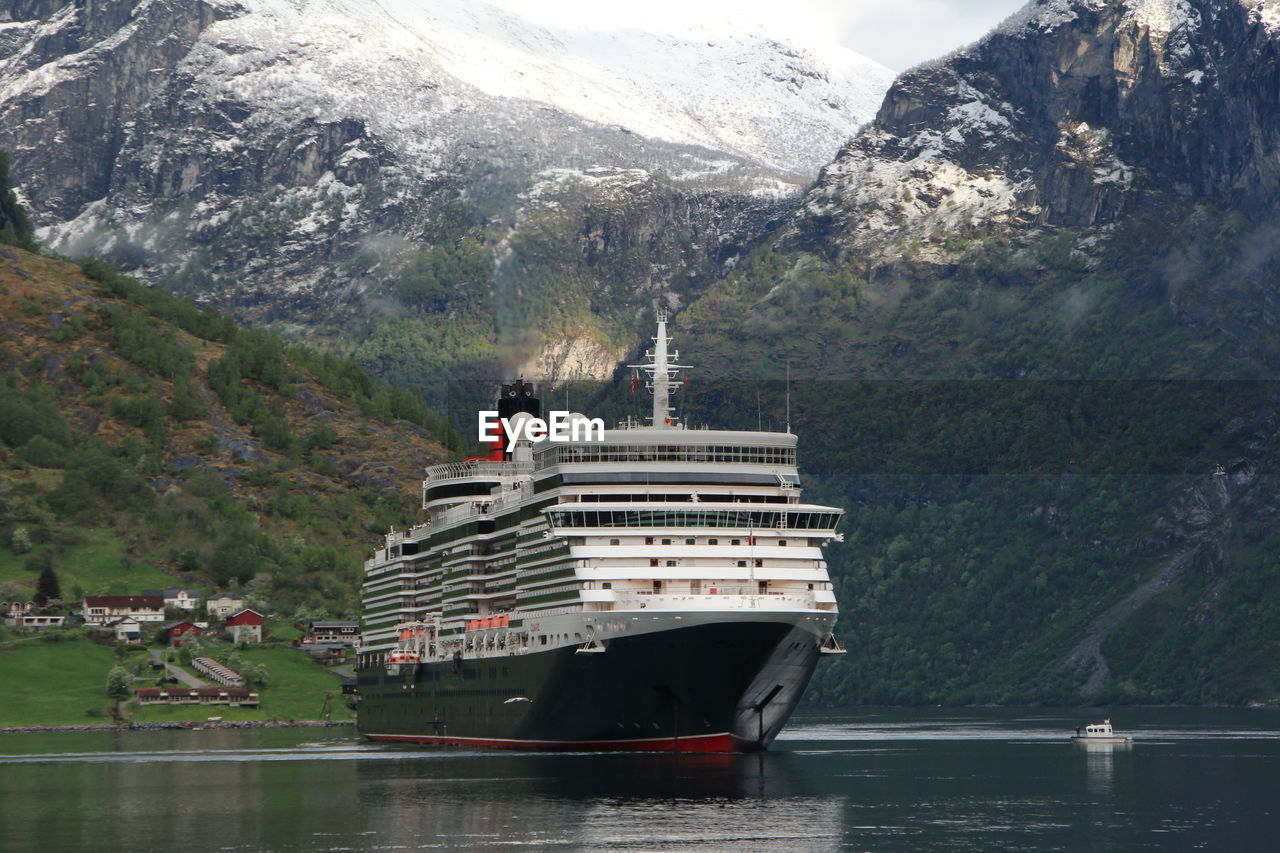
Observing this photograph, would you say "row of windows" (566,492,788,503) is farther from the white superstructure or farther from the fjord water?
the fjord water

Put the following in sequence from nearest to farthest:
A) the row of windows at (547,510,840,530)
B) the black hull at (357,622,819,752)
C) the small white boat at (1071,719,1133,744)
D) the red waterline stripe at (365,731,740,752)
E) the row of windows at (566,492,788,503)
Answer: the black hull at (357,622,819,752) < the row of windows at (547,510,840,530) < the red waterline stripe at (365,731,740,752) < the row of windows at (566,492,788,503) < the small white boat at (1071,719,1133,744)

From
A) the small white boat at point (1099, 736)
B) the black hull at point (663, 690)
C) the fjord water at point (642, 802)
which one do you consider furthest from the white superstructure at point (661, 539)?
the small white boat at point (1099, 736)

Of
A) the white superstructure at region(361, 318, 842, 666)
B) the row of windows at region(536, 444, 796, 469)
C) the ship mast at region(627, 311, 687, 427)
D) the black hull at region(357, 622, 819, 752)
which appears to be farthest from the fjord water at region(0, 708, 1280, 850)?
the ship mast at region(627, 311, 687, 427)

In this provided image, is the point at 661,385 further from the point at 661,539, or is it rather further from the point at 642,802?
the point at 642,802

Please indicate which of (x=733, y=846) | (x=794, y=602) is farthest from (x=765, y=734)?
(x=733, y=846)

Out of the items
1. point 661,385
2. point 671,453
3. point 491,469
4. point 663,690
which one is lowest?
point 663,690

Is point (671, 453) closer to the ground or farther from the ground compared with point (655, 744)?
farther from the ground

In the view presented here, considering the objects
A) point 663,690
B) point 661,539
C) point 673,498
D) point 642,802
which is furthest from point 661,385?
point 642,802
